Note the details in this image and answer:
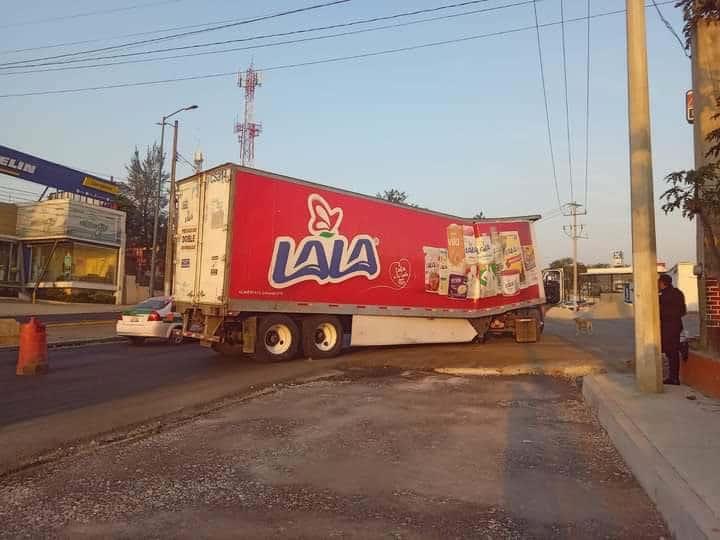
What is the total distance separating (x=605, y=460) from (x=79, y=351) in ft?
43.7

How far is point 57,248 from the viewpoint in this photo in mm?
36250

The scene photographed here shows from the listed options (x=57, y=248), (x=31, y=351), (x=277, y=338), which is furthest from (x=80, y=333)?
(x=57, y=248)

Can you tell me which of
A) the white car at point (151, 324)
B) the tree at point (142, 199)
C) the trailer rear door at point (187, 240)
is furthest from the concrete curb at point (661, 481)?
the tree at point (142, 199)

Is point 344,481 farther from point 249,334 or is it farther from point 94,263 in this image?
point 94,263

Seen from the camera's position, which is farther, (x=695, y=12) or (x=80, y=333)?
(x=80, y=333)

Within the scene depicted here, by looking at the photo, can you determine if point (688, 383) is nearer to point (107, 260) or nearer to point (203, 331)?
point (203, 331)

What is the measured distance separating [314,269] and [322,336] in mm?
1745

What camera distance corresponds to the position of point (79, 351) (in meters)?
15.5

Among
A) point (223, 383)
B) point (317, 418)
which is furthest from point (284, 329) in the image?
point (317, 418)

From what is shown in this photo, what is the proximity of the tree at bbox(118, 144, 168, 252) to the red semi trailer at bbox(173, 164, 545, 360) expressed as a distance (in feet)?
124

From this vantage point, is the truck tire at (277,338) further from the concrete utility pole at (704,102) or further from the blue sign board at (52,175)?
the blue sign board at (52,175)

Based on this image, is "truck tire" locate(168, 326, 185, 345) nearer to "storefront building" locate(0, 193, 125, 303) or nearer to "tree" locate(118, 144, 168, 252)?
"storefront building" locate(0, 193, 125, 303)

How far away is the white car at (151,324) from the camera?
16781 mm

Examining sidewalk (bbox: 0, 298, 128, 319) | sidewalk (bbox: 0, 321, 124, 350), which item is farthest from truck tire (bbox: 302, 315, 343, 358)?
sidewalk (bbox: 0, 298, 128, 319)
